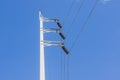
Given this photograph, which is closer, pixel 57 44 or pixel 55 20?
pixel 57 44

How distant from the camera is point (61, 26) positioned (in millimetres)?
41094

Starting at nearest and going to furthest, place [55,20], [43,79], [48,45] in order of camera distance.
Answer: [43,79], [48,45], [55,20]

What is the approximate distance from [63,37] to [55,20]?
7.22 ft

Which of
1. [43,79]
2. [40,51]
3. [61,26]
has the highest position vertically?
[61,26]

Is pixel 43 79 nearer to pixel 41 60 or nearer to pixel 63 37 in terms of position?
pixel 41 60

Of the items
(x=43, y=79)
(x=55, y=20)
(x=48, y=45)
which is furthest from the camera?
(x=55, y=20)

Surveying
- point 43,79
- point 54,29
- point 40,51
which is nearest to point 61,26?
point 54,29

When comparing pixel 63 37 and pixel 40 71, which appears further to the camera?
pixel 63 37

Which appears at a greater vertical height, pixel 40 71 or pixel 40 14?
pixel 40 14

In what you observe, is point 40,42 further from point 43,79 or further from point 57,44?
point 43,79

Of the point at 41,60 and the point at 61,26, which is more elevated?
the point at 61,26

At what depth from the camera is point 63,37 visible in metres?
40.2

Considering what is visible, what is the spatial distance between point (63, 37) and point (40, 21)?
263 centimetres

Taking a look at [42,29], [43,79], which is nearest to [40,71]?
[43,79]
